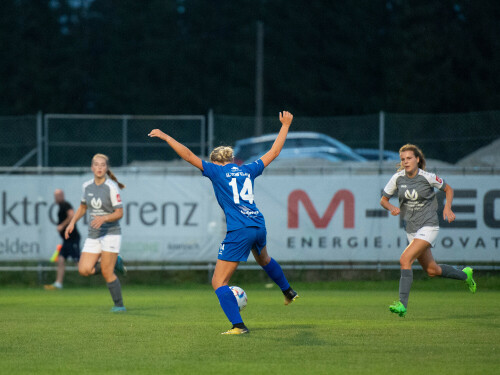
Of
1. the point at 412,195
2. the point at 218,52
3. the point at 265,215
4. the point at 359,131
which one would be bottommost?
the point at 265,215

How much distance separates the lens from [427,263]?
39.2ft

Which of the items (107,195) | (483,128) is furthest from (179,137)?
(107,195)

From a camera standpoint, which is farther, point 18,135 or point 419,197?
point 18,135

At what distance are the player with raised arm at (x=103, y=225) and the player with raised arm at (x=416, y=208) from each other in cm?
363

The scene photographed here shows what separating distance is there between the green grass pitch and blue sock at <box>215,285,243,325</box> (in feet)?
0.75

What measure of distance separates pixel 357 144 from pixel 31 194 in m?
6.85

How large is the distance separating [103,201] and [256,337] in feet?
12.7

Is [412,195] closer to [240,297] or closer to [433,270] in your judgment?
[433,270]

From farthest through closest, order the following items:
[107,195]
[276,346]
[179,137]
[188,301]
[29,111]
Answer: [29,111] < [179,137] < [188,301] < [107,195] < [276,346]

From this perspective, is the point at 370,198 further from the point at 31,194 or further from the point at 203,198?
the point at 31,194

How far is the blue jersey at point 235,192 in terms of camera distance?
9773 mm

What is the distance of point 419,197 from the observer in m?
11.8

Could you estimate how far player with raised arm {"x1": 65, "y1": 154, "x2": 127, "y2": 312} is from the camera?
1270cm

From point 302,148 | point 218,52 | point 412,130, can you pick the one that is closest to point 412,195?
point 412,130
